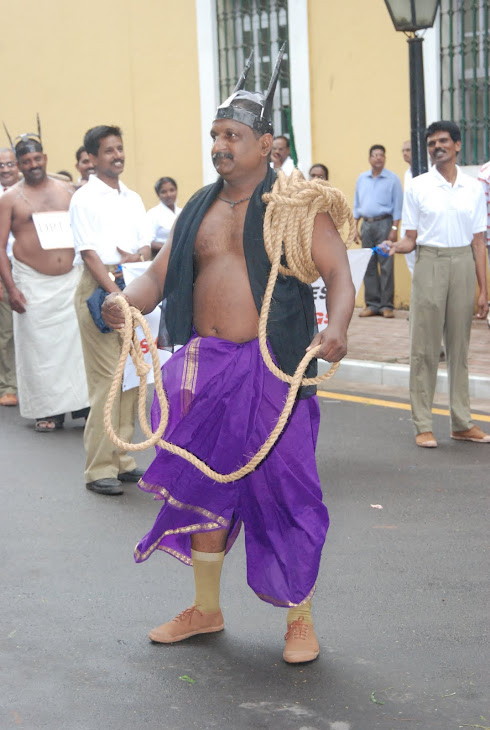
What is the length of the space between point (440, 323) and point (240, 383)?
137 inches

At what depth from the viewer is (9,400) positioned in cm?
921

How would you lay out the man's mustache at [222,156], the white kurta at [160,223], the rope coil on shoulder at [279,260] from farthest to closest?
the white kurta at [160,223] < the man's mustache at [222,156] < the rope coil on shoulder at [279,260]

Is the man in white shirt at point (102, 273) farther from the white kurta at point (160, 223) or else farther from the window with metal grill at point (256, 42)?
the window with metal grill at point (256, 42)

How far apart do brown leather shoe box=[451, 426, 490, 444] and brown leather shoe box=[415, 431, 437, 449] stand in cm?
21

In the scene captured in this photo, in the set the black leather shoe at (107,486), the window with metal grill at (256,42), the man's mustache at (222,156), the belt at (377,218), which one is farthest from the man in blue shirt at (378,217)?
the man's mustache at (222,156)

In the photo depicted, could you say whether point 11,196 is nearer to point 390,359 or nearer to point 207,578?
point 390,359

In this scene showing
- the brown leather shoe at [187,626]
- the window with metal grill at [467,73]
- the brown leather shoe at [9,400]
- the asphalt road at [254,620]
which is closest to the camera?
the asphalt road at [254,620]

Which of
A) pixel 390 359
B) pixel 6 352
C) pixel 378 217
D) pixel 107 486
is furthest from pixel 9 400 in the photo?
pixel 378 217

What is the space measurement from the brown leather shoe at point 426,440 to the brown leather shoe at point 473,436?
214 mm

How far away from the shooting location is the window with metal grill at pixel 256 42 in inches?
526

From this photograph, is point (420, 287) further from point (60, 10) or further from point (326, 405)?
point (60, 10)

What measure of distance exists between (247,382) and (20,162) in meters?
4.35

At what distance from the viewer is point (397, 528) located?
18.4 feet

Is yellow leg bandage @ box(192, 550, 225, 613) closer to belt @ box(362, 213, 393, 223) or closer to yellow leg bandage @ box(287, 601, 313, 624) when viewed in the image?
yellow leg bandage @ box(287, 601, 313, 624)
